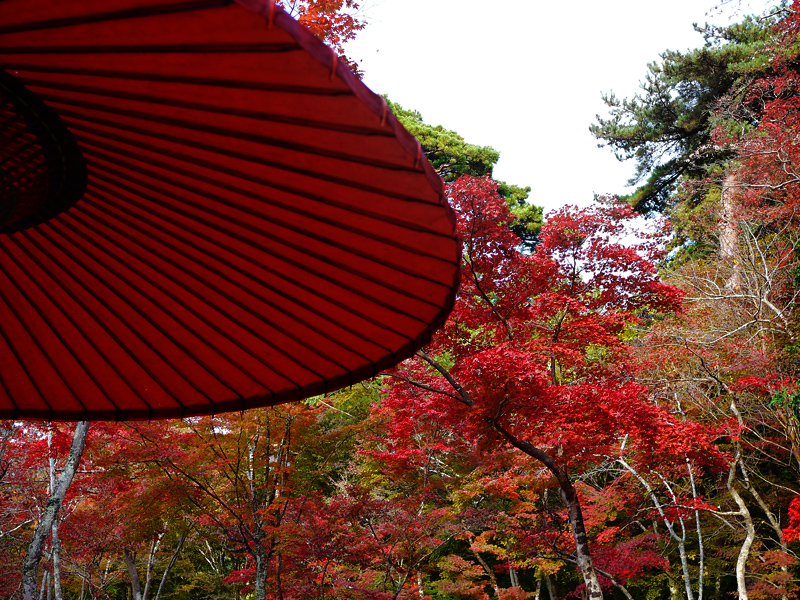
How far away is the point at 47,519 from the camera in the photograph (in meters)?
4.89

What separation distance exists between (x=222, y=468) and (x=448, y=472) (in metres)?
4.88

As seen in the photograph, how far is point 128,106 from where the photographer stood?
2.04ft

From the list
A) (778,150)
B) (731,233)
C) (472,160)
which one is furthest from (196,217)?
(472,160)

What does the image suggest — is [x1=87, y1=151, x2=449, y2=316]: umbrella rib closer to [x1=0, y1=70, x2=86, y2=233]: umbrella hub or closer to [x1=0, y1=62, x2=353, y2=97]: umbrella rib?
[x1=0, y1=70, x2=86, y2=233]: umbrella hub

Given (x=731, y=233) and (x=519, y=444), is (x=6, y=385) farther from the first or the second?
(x=731, y=233)

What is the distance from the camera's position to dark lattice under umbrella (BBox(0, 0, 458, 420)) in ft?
1.69

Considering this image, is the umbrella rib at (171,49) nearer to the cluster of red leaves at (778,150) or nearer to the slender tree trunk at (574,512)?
the slender tree trunk at (574,512)

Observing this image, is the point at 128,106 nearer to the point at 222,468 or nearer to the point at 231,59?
the point at 231,59

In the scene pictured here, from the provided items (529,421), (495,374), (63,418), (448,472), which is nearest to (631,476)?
(448,472)

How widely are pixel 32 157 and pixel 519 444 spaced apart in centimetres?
509

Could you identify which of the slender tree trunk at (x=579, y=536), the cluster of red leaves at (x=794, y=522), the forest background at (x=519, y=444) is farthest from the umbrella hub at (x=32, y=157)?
the cluster of red leaves at (x=794, y=522)

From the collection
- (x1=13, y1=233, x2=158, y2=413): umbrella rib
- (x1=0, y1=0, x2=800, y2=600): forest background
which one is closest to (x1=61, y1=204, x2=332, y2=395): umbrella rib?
(x1=13, y1=233, x2=158, y2=413): umbrella rib

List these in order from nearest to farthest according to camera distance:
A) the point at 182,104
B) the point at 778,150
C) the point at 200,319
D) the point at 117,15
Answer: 1. the point at 117,15
2. the point at 182,104
3. the point at 200,319
4. the point at 778,150

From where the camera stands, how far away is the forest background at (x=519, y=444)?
5.40 meters
